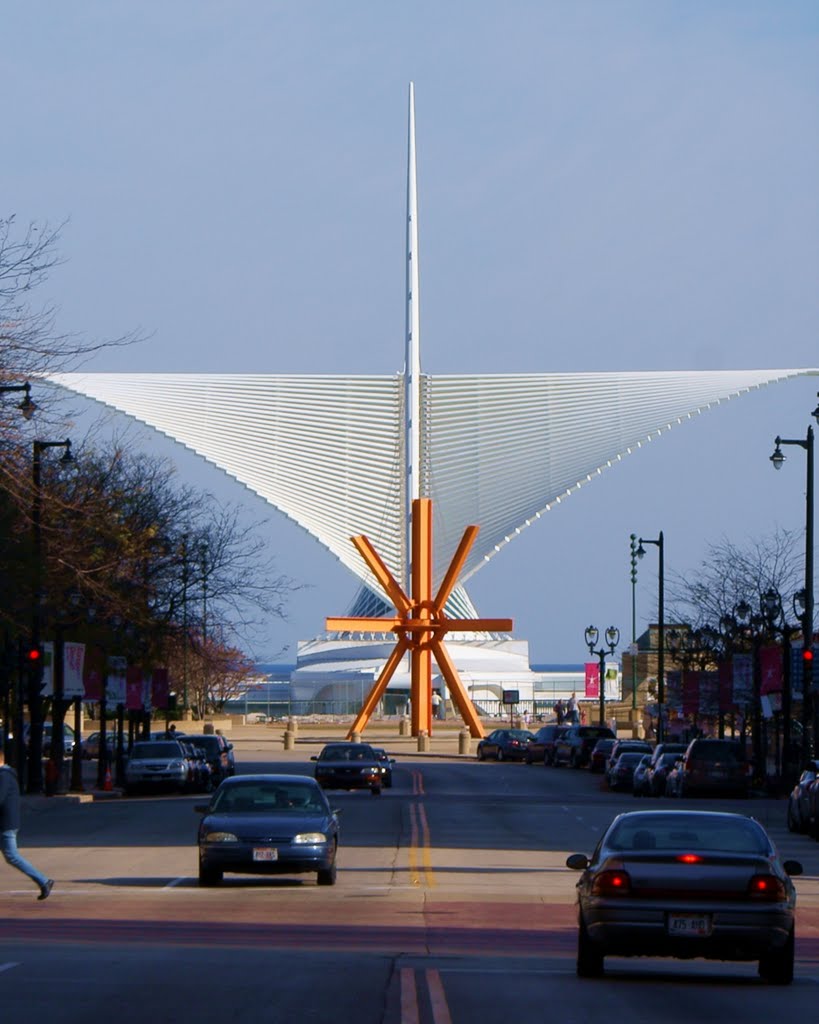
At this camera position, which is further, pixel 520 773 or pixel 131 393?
pixel 131 393

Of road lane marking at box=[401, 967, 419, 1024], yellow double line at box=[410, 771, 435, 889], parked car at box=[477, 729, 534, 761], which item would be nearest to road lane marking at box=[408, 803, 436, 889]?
yellow double line at box=[410, 771, 435, 889]

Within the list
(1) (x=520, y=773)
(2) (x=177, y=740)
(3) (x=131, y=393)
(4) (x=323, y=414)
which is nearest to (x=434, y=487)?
(4) (x=323, y=414)

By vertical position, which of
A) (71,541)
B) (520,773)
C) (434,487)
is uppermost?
(434,487)

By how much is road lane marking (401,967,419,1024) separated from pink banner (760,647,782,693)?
30.3 metres

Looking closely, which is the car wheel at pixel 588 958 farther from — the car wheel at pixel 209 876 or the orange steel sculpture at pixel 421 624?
the orange steel sculpture at pixel 421 624

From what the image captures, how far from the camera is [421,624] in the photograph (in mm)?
85062

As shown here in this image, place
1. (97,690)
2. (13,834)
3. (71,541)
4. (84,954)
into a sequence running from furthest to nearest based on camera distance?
(97,690), (71,541), (13,834), (84,954)

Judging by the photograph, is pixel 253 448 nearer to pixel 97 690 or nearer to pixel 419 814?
pixel 97 690

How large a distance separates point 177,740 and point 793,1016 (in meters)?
36.3

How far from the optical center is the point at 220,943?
48.7 feet

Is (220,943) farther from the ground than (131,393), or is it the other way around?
(131,393)

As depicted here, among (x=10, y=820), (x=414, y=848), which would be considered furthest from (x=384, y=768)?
(x=10, y=820)

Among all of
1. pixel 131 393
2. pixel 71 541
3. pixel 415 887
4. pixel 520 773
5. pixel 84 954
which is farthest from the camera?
pixel 131 393

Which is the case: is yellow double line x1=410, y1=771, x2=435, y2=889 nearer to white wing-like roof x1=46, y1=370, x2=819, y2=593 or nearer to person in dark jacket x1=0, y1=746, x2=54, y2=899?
person in dark jacket x1=0, y1=746, x2=54, y2=899
